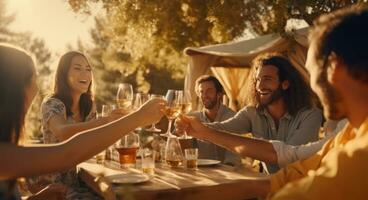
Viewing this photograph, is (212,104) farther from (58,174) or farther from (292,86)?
(58,174)

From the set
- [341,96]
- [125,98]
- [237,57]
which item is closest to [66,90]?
[125,98]

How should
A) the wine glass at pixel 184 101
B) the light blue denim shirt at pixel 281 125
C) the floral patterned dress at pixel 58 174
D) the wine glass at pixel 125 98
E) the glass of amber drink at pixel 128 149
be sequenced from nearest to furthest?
the wine glass at pixel 184 101
the glass of amber drink at pixel 128 149
the wine glass at pixel 125 98
the floral patterned dress at pixel 58 174
the light blue denim shirt at pixel 281 125

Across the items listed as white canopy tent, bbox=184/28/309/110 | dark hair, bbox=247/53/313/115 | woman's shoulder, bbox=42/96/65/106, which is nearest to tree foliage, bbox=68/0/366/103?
white canopy tent, bbox=184/28/309/110

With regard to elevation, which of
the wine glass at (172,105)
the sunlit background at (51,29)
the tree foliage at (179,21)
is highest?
the sunlit background at (51,29)

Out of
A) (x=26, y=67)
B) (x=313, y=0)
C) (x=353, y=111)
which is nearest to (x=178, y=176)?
(x=26, y=67)

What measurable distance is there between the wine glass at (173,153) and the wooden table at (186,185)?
126 millimetres

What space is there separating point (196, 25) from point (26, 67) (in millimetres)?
12069

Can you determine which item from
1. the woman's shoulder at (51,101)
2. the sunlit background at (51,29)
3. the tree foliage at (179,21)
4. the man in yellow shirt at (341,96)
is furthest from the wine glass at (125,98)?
the sunlit background at (51,29)

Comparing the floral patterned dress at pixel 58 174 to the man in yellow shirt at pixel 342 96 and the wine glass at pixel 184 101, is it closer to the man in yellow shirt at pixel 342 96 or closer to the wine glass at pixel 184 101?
the wine glass at pixel 184 101

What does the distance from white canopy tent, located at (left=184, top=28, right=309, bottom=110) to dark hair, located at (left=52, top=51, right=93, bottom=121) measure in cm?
417

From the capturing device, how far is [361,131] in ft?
4.89

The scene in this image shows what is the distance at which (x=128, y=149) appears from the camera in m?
3.36

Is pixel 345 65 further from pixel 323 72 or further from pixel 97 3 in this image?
pixel 97 3

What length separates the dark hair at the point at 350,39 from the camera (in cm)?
149
